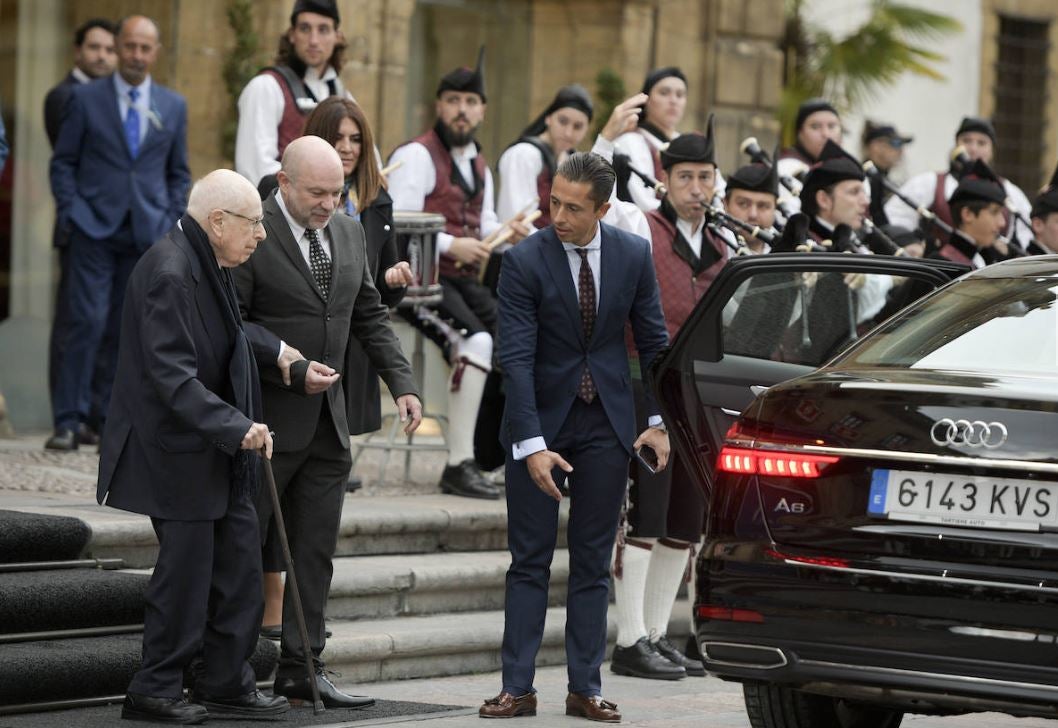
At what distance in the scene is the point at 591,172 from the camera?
7.41 meters

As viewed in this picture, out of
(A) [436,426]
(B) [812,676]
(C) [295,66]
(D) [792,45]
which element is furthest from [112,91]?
(D) [792,45]

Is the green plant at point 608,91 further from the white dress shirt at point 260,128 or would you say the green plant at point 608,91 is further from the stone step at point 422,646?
the stone step at point 422,646

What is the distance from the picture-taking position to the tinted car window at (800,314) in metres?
8.28

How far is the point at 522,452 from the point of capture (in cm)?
731

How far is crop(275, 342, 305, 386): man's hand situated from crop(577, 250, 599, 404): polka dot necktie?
0.98 m

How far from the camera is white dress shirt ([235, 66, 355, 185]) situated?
9.66 meters

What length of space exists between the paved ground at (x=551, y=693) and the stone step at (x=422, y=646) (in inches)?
2.1

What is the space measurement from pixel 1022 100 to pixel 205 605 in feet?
58.5

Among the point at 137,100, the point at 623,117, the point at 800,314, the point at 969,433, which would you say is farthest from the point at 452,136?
the point at 969,433

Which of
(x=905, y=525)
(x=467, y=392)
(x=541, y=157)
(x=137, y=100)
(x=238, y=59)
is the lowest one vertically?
(x=467, y=392)

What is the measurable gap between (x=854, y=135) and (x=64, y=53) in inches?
359

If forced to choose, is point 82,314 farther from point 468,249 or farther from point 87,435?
point 468,249

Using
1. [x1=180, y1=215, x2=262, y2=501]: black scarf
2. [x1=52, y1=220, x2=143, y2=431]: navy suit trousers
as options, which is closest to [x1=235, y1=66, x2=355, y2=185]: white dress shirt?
[x1=52, y1=220, x2=143, y2=431]: navy suit trousers

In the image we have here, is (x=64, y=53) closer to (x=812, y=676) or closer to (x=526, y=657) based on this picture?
(x=526, y=657)
